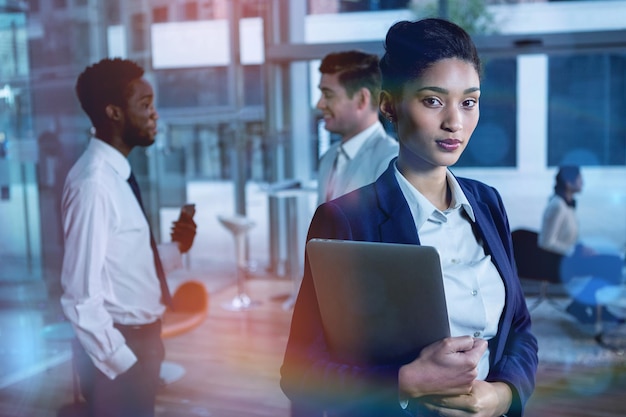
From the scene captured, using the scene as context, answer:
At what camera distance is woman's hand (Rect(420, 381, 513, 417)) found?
941 mm

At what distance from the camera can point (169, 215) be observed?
532 cm

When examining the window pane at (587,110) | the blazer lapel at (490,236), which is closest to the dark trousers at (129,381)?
the blazer lapel at (490,236)

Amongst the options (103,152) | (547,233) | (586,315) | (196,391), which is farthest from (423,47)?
(586,315)

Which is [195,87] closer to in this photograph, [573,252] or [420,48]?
[573,252]

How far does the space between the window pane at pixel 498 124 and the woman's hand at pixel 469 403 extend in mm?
5779

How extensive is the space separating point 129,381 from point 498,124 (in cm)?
614

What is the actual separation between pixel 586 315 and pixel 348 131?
3079mm

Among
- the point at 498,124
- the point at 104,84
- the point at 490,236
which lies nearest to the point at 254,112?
the point at 498,124

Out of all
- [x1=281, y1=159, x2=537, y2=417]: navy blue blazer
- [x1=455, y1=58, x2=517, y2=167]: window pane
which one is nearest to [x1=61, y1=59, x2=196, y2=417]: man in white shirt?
[x1=281, y1=159, x2=537, y2=417]: navy blue blazer

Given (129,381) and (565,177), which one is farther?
(565,177)

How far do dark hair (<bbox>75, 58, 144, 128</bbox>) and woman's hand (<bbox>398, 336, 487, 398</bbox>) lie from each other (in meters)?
1.43

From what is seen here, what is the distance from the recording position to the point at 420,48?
999mm

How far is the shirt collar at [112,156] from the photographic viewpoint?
1.90 metres

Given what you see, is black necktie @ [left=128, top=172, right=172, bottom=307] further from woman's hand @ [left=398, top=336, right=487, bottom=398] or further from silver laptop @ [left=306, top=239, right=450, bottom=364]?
woman's hand @ [left=398, top=336, right=487, bottom=398]
